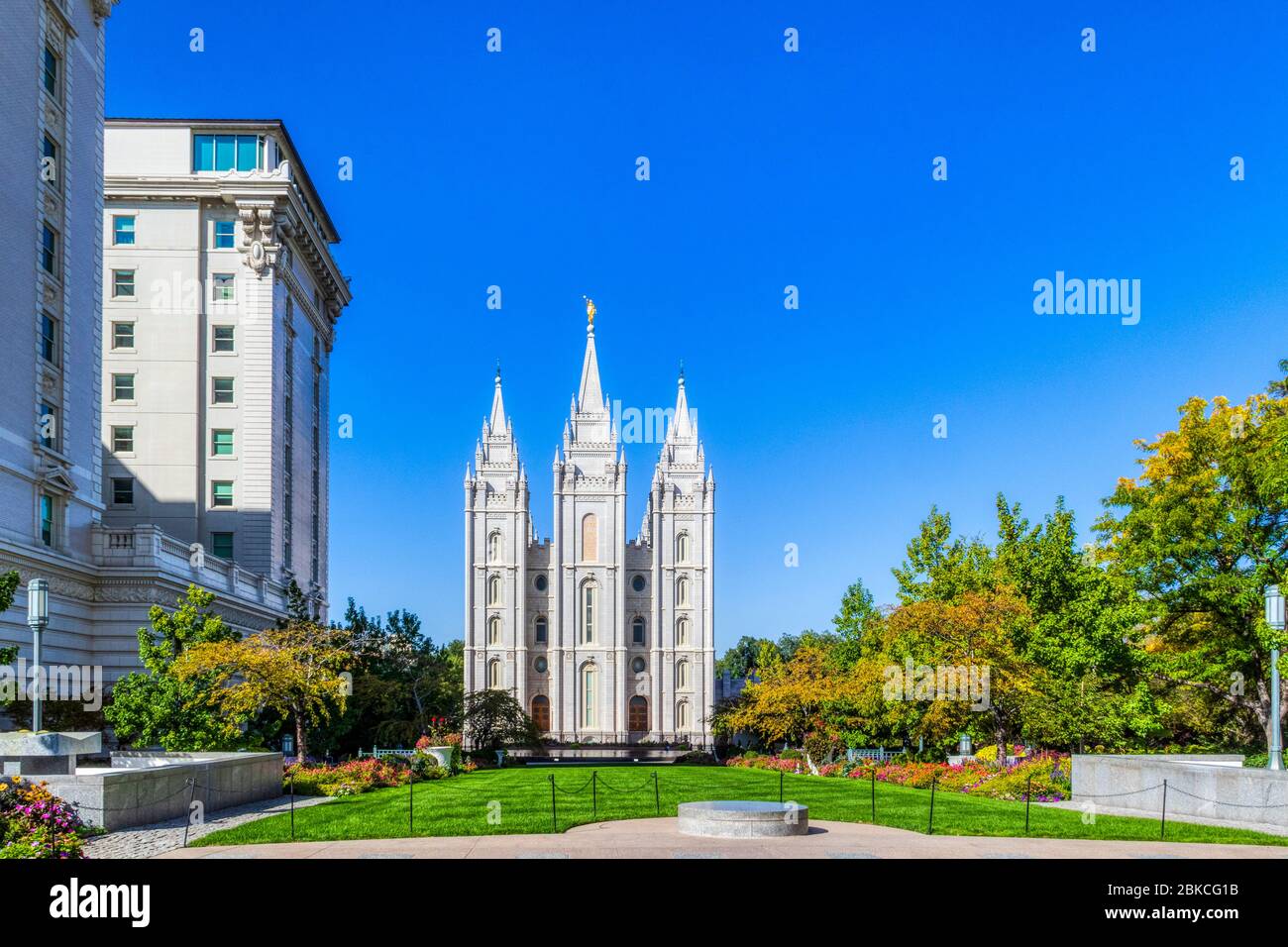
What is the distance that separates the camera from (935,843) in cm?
2016

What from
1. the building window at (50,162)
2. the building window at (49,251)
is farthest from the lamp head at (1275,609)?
the building window at (50,162)

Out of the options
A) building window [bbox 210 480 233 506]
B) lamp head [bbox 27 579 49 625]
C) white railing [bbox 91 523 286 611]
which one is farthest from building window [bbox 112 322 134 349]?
lamp head [bbox 27 579 49 625]

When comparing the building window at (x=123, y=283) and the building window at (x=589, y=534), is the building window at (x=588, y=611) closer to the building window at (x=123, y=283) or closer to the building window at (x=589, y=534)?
the building window at (x=589, y=534)

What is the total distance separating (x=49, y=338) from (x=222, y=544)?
1899 cm

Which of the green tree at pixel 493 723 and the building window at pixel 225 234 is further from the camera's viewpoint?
the green tree at pixel 493 723

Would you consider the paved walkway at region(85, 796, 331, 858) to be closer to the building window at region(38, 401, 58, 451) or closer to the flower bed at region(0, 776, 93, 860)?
the flower bed at region(0, 776, 93, 860)

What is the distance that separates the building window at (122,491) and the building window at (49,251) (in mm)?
17656

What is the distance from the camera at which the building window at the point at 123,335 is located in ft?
177

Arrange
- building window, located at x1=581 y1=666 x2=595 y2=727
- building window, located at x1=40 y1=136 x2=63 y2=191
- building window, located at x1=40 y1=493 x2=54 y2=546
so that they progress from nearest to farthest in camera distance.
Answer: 1. building window, located at x1=40 y1=493 x2=54 y2=546
2. building window, located at x1=40 y1=136 x2=63 y2=191
3. building window, located at x1=581 y1=666 x2=595 y2=727

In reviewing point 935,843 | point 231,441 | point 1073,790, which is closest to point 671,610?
point 231,441

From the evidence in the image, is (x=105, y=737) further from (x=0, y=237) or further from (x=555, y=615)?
(x=555, y=615)

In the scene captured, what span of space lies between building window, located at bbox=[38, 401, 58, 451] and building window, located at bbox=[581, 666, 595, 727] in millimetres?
73771

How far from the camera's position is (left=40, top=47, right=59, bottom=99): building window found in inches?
1481

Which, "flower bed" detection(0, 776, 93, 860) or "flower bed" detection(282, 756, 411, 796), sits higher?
"flower bed" detection(0, 776, 93, 860)
